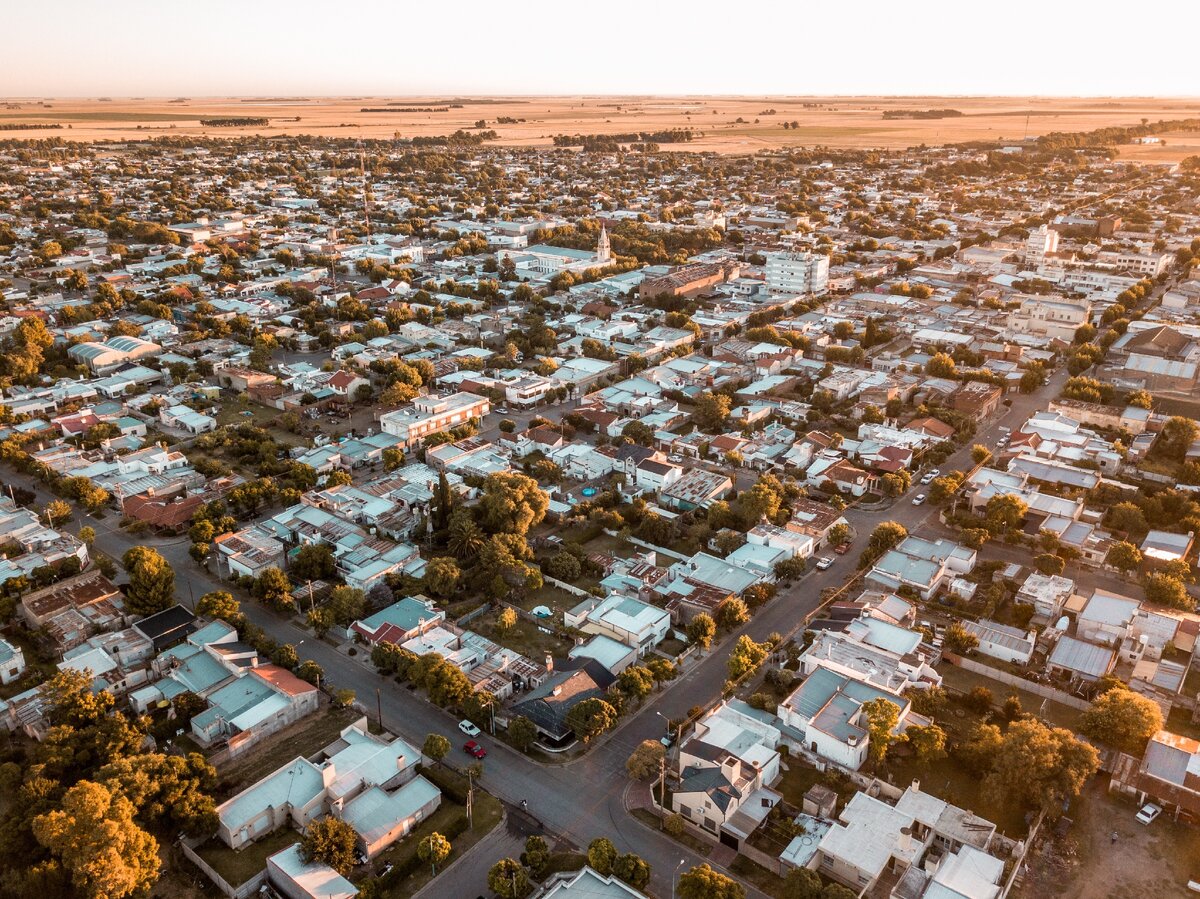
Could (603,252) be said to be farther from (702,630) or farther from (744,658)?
(744,658)

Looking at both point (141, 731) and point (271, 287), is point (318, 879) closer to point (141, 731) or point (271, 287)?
point (141, 731)

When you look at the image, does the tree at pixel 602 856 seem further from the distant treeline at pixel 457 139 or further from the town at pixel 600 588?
the distant treeline at pixel 457 139

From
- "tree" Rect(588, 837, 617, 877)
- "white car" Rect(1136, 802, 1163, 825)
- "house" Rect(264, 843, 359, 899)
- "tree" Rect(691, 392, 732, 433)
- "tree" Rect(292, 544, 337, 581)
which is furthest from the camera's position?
"tree" Rect(691, 392, 732, 433)

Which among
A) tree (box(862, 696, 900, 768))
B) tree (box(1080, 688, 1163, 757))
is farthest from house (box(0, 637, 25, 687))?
tree (box(1080, 688, 1163, 757))

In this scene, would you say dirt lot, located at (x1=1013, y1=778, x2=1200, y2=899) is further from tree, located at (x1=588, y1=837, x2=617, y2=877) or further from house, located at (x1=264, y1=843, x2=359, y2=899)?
house, located at (x1=264, y1=843, x2=359, y2=899)

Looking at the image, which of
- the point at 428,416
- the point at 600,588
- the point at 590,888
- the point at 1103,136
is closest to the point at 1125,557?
the point at 600,588
